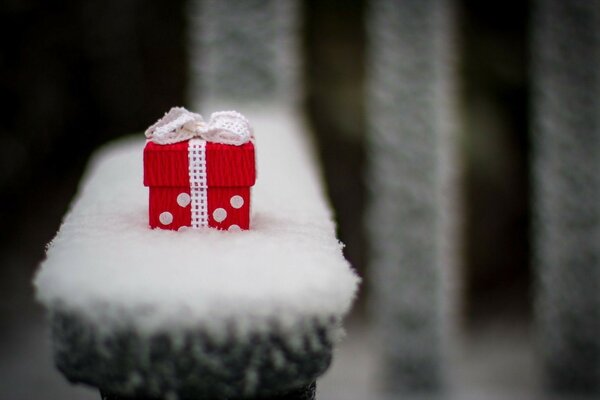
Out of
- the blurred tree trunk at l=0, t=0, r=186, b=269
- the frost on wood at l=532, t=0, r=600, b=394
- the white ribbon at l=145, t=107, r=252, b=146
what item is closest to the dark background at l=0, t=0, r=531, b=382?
the blurred tree trunk at l=0, t=0, r=186, b=269

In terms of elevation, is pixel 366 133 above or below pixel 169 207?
above

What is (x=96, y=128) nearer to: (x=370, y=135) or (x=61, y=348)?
(x=370, y=135)

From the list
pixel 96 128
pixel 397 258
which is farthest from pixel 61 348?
pixel 96 128

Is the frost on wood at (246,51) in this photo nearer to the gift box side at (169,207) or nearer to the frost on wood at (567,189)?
the frost on wood at (567,189)

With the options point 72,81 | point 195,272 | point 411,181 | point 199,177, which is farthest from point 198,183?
point 72,81

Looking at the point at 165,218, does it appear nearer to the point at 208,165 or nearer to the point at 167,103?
the point at 208,165

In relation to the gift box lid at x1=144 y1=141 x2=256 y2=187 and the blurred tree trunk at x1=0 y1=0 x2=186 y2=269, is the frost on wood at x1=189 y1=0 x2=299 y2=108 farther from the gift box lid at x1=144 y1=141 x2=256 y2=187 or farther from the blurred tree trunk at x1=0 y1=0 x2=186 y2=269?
the gift box lid at x1=144 y1=141 x2=256 y2=187

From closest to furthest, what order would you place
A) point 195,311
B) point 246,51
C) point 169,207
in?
point 195,311
point 169,207
point 246,51

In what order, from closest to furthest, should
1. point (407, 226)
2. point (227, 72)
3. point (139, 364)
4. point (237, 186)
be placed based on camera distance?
point (139, 364) → point (237, 186) → point (227, 72) → point (407, 226)
